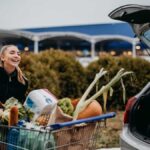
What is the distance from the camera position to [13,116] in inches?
127

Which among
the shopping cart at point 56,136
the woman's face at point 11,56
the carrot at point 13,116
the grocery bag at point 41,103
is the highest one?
the woman's face at point 11,56

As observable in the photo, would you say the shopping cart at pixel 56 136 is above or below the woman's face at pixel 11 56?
below

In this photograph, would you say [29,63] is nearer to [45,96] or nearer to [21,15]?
[21,15]

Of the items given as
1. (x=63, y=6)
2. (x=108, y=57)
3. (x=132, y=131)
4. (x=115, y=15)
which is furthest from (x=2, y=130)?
(x=108, y=57)

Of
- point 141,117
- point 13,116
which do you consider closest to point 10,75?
point 13,116

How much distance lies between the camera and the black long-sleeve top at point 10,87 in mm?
4023

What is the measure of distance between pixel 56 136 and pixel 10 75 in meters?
1.16

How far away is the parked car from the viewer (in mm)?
3287

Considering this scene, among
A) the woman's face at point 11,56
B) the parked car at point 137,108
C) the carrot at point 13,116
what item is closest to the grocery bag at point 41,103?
the carrot at point 13,116

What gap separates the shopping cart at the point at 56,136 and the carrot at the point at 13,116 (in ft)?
0.13

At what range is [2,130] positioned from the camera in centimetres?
331

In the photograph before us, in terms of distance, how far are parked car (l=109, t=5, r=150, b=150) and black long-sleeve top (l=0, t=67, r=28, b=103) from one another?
942mm

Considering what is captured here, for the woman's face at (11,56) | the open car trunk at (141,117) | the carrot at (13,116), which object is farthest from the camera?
the woman's face at (11,56)

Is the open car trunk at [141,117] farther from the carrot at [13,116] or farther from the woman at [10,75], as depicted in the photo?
the woman at [10,75]
